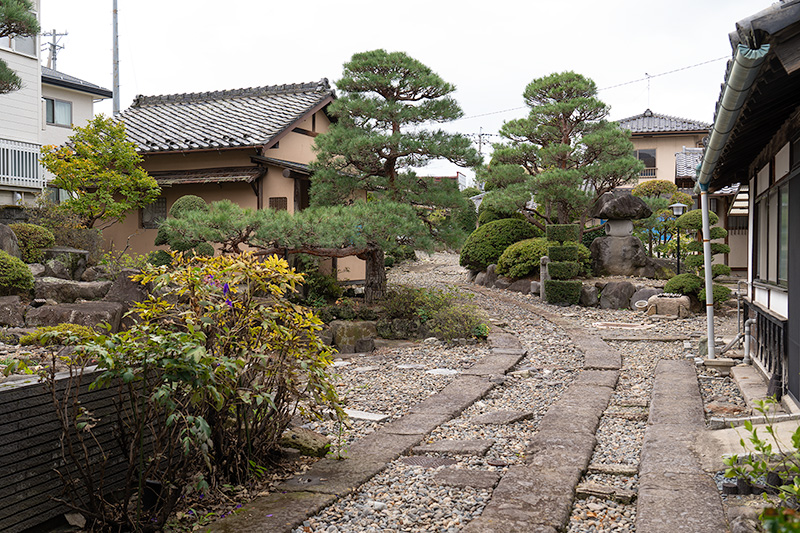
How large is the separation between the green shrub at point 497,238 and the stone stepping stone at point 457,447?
13988mm

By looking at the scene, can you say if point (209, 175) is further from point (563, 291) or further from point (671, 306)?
point (671, 306)

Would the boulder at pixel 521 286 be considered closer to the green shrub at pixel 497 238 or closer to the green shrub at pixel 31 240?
the green shrub at pixel 497 238

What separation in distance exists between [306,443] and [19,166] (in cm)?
1289

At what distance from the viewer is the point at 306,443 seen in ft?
15.1

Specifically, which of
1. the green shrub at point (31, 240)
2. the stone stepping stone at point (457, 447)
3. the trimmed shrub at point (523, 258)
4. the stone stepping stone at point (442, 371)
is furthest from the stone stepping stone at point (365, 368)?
the trimmed shrub at point (523, 258)

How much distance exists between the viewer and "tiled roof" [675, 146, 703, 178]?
929 inches

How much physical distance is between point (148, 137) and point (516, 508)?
14353 millimetres

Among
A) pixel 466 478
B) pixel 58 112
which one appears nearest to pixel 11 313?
pixel 466 478

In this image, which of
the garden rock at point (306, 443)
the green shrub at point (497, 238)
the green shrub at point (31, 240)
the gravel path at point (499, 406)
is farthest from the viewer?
the green shrub at point (497, 238)

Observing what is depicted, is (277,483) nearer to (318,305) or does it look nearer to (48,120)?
(318,305)

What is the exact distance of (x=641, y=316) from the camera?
13.4 metres

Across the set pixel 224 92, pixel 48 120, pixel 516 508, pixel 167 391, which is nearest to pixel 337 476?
pixel 516 508

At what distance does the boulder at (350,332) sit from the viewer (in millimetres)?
10672

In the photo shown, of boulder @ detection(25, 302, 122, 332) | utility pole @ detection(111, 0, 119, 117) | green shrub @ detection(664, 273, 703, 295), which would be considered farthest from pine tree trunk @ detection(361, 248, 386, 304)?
utility pole @ detection(111, 0, 119, 117)
